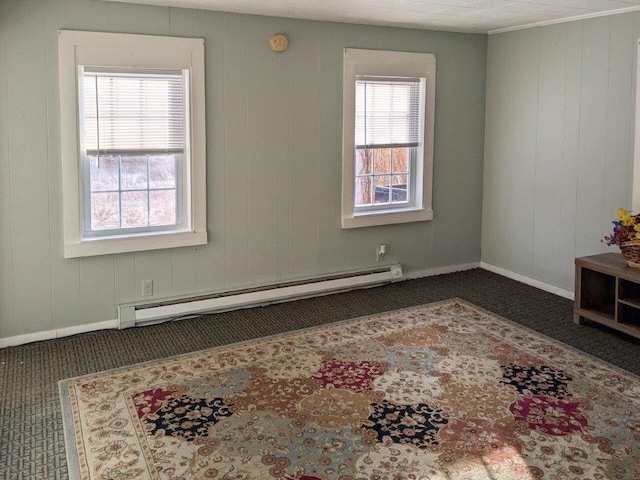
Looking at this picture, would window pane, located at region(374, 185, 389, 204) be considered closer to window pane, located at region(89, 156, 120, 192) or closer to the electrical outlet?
the electrical outlet

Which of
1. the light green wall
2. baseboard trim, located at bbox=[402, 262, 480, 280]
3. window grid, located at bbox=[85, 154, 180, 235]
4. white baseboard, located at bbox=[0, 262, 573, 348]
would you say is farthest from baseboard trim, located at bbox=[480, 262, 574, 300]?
window grid, located at bbox=[85, 154, 180, 235]

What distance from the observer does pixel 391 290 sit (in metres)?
5.57

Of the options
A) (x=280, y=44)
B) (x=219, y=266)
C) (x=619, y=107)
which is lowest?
(x=219, y=266)

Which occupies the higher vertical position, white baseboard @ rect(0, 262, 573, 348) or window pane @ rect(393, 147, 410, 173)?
window pane @ rect(393, 147, 410, 173)

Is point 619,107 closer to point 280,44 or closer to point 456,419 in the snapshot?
point 280,44

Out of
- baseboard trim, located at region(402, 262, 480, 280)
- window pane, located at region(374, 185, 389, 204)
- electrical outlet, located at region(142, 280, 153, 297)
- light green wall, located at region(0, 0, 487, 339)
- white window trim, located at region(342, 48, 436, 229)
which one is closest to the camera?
light green wall, located at region(0, 0, 487, 339)

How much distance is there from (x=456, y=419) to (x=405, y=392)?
383 mm

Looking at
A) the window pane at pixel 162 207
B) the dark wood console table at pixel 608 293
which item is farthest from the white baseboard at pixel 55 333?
the dark wood console table at pixel 608 293

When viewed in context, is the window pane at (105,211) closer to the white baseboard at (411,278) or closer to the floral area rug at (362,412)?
the white baseboard at (411,278)

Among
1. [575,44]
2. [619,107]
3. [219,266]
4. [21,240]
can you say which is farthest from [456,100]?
[21,240]

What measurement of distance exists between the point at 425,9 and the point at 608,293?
8.15 feet

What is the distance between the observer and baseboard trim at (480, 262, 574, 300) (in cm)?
541

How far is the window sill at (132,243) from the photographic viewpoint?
4391mm

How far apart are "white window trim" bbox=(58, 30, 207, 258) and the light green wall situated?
0.22 ft
